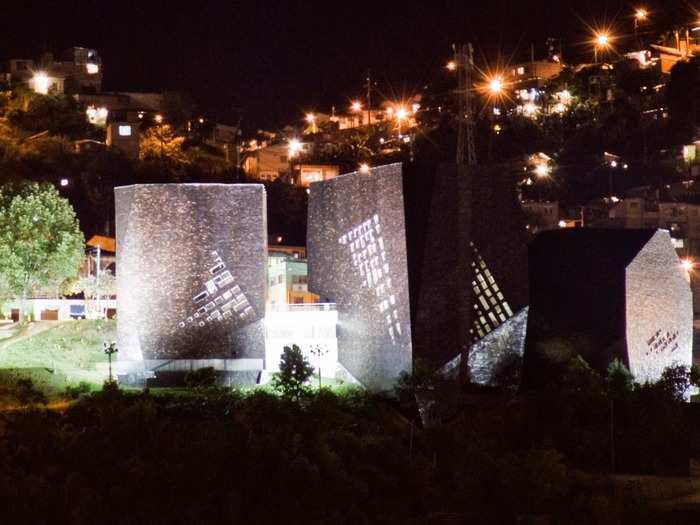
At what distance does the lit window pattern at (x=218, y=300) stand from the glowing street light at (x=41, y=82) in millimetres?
29494

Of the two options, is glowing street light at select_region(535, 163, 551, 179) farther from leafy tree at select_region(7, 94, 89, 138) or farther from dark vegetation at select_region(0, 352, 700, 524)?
dark vegetation at select_region(0, 352, 700, 524)

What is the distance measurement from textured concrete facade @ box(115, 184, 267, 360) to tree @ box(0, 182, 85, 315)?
17.8ft

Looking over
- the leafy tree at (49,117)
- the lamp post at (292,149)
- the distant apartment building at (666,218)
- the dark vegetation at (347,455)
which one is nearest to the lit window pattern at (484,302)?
the dark vegetation at (347,455)

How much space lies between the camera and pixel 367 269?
23781 millimetres

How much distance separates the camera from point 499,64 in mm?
59594

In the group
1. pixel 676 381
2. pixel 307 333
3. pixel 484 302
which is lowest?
pixel 676 381

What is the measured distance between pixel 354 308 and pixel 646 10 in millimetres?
39244

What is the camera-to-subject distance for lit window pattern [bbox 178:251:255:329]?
24125mm

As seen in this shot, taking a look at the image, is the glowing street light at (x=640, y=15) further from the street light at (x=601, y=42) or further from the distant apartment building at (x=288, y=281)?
the distant apartment building at (x=288, y=281)

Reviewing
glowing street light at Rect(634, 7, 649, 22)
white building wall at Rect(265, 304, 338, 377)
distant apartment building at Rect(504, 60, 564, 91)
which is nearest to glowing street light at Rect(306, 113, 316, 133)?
distant apartment building at Rect(504, 60, 564, 91)

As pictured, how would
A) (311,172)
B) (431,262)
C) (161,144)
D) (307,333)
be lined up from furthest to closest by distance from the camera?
(311,172), (161,144), (307,333), (431,262)

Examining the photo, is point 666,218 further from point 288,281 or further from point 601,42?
point 601,42

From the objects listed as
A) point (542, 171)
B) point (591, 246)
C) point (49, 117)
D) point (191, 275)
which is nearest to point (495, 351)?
point (591, 246)

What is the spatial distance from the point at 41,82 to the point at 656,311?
3640 cm
